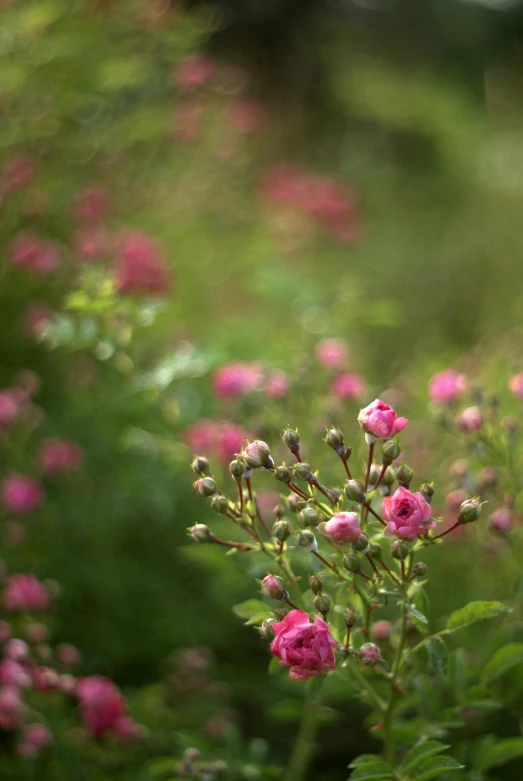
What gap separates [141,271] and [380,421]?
4.08 feet

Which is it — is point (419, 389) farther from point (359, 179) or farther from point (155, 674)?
point (359, 179)

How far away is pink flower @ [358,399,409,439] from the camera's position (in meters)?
0.79

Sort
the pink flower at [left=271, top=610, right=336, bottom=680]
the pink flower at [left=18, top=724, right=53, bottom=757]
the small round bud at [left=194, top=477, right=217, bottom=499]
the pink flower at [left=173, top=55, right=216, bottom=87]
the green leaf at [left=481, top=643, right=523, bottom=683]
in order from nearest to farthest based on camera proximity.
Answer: the pink flower at [left=271, top=610, right=336, bottom=680] < the small round bud at [left=194, top=477, right=217, bottom=499] < the green leaf at [left=481, top=643, right=523, bottom=683] < the pink flower at [left=18, top=724, right=53, bottom=757] < the pink flower at [left=173, top=55, right=216, bottom=87]

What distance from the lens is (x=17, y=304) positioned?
208 centimetres

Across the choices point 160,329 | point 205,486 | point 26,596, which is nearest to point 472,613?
point 205,486

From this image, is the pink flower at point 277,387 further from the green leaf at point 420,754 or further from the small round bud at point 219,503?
the green leaf at point 420,754

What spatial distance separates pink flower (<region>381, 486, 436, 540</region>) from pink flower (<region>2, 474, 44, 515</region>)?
105 cm

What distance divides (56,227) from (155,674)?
1.30 m

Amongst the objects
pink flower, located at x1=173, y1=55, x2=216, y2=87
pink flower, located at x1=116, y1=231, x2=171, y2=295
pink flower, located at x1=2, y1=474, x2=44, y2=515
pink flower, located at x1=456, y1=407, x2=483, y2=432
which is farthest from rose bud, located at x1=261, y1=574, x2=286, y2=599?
pink flower, located at x1=173, y1=55, x2=216, y2=87

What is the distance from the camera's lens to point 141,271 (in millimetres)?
1916

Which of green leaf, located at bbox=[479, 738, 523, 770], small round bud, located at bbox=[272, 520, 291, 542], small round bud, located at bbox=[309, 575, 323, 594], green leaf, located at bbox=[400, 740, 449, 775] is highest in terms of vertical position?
small round bud, located at bbox=[272, 520, 291, 542]

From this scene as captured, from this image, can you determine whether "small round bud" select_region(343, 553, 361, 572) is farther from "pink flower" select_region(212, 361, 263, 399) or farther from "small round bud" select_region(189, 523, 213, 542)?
"pink flower" select_region(212, 361, 263, 399)

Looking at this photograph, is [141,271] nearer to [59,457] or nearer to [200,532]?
[59,457]

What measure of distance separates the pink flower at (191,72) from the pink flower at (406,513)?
7.01 feet
